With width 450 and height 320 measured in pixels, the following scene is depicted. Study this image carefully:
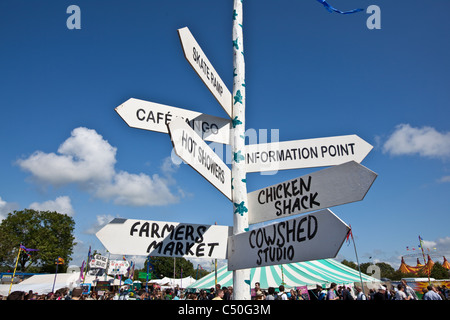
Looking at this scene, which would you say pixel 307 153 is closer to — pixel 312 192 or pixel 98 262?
pixel 312 192

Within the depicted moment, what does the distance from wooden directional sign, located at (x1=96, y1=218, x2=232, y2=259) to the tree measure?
44447 mm

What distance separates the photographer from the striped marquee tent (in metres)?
15.5

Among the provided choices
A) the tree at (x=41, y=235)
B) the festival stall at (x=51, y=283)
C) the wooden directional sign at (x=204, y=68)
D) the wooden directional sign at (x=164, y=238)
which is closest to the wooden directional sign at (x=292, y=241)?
the wooden directional sign at (x=164, y=238)

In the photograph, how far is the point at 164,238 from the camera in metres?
2.34

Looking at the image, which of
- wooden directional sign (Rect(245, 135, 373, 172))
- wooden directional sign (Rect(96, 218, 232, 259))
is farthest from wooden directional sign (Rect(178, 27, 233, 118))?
wooden directional sign (Rect(96, 218, 232, 259))

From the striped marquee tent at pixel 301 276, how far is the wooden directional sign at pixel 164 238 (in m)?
13.2

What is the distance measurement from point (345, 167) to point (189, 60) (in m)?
1.44

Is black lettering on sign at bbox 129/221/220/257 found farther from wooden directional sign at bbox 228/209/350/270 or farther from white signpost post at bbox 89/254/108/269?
white signpost post at bbox 89/254/108/269

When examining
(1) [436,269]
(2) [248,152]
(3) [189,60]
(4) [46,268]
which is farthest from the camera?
(1) [436,269]

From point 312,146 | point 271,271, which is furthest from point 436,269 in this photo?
point 312,146
